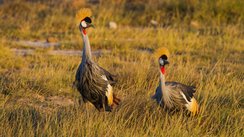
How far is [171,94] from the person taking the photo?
5586 millimetres

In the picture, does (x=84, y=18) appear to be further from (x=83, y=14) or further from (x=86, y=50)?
(x=86, y=50)

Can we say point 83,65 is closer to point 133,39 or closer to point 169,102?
point 169,102

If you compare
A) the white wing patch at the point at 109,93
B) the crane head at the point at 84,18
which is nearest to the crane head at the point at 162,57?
the white wing patch at the point at 109,93

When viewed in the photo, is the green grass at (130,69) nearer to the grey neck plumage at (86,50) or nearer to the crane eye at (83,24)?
the grey neck plumage at (86,50)

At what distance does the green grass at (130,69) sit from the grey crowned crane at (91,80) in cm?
13

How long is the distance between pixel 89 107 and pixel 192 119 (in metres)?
1.12

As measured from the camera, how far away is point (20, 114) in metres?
5.72

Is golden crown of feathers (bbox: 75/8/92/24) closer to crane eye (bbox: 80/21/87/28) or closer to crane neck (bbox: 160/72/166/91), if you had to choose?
crane eye (bbox: 80/21/87/28)

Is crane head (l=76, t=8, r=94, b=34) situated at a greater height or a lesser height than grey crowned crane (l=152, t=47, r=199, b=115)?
greater

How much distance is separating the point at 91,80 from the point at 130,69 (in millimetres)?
2248

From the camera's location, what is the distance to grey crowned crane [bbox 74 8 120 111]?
223 inches

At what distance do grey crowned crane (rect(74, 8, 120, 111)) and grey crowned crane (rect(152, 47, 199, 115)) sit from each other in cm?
47

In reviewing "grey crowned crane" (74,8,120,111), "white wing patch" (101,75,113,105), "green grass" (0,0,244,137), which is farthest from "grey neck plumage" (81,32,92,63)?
"green grass" (0,0,244,137)

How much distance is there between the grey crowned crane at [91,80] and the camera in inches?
223
